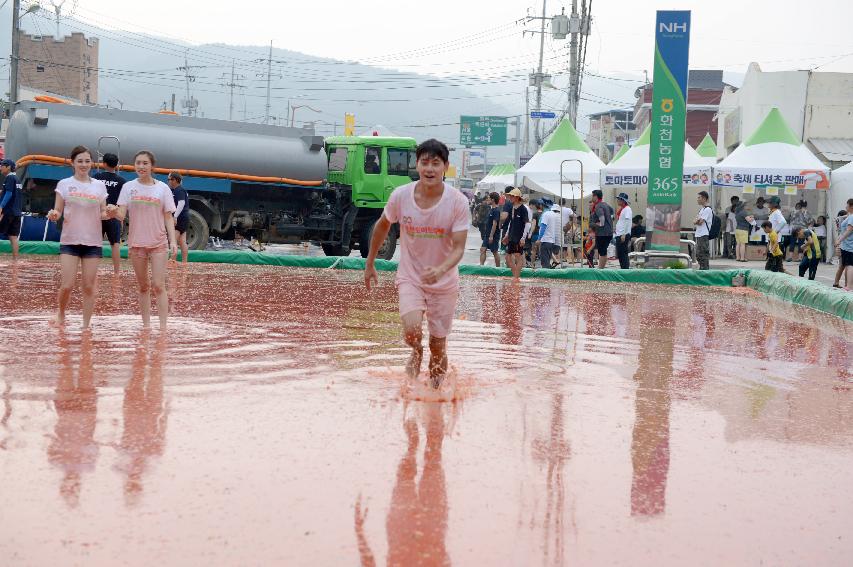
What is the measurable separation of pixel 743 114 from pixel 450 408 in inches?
1366

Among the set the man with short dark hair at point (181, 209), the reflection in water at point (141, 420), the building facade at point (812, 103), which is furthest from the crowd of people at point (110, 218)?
the building facade at point (812, 103)

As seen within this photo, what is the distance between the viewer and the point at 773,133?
94.7ft

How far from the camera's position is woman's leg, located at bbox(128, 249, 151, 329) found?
994 centimetres

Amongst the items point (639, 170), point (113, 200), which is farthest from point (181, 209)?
point (639, 170)

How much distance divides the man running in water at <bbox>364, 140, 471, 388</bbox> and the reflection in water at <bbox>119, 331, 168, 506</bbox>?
1726 millimetres

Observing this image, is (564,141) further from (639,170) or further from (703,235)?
(703,235)

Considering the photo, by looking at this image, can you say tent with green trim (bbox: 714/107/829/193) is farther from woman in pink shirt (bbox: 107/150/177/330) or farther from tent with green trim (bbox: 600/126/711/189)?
woman in pink shirt (bbox: 107/150/177/330)

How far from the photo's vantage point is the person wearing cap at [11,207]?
18.4m

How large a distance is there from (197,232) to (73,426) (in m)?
17.3

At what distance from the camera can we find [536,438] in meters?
6.26

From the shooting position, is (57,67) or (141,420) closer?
(141,420)

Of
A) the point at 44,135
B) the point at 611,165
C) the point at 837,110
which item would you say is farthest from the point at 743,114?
the point at 44,135

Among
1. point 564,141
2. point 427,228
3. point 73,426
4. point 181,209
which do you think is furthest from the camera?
point 564,141

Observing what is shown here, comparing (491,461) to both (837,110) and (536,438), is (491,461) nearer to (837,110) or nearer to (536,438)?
(536,438)
